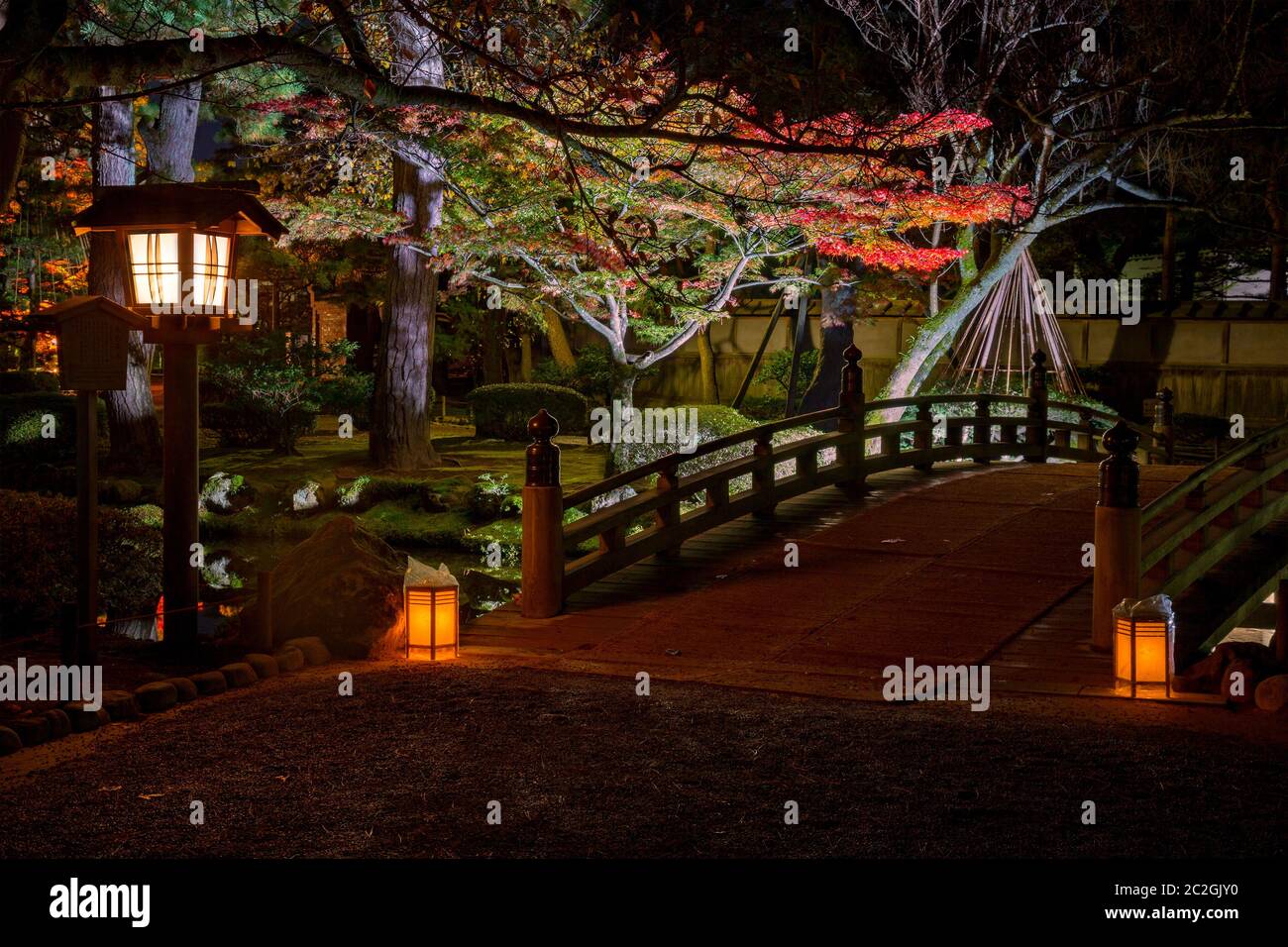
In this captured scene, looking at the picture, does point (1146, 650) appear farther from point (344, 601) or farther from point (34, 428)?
point (34, 428)

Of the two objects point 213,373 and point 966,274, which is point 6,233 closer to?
point 213,373

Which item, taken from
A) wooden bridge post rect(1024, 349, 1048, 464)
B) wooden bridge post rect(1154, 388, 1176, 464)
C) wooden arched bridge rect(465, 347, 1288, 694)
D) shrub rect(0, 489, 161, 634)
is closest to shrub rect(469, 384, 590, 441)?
wooden bridge post rect(1024, 349, 1048, 464)

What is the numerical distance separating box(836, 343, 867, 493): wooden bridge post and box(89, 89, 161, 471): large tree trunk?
40.2 feet

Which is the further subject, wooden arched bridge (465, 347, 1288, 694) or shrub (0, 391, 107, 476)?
shrub (0, 391, 107, 476)

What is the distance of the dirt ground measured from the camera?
518 cm

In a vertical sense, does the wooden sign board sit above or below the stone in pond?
above

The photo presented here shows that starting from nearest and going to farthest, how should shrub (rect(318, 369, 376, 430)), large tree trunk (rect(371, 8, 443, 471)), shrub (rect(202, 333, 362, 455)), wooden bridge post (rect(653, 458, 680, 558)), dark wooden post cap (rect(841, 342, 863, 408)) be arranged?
wooden bridge post (rect(653, 458, 680, 558)) → dark wooden post cap (rect(841, 342, 863, 408)) → large tree trunk (rect(371, 8, 443, 471)) → shrub (rect(202, 333, 362, 455)) → shrub (rect(318, 369, 376, 430))

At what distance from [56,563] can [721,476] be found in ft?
18.9

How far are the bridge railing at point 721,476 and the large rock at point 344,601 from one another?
1225mm

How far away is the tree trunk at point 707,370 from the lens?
28.7m

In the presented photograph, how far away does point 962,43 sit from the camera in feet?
72.1

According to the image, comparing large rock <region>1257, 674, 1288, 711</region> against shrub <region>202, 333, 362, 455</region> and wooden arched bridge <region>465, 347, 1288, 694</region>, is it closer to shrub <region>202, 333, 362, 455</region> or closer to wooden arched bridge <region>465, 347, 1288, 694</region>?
wooden arched bridge <region>465, 347, 1288, 694</region>

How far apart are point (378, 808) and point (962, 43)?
1967 cm
